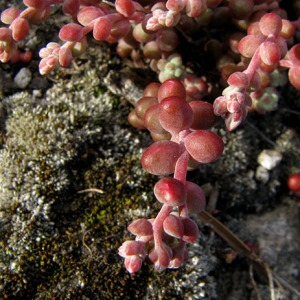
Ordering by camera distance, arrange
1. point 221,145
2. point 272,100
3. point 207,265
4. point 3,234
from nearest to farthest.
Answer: point 221,145
point 3,234
point 207,265
point 272,100

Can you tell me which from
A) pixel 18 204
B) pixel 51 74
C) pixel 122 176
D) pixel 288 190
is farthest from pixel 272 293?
pixel 51 74

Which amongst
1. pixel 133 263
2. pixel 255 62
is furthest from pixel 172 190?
pixel 255 62

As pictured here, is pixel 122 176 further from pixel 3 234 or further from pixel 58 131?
pixel 3 234

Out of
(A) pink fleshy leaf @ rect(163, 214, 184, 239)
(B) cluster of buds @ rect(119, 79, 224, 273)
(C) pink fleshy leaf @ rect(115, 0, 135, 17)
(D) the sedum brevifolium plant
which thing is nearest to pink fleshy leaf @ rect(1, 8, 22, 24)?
(D) the sedum brevifolium plant

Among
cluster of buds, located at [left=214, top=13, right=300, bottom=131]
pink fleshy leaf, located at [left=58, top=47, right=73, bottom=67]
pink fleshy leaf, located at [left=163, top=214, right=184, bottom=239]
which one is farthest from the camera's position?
pink fleshy leaf, located at [left=58, top=47, right=73, bottom=67]

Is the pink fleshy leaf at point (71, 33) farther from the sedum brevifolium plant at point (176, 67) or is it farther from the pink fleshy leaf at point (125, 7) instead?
the pink fleshy leaf at point (125, 7)


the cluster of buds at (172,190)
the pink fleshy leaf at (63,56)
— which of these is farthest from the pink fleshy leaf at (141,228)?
the pink fleshy leaf at (63,56)

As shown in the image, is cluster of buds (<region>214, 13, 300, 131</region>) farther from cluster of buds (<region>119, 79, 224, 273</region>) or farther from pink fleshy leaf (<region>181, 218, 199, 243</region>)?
pink fleshy leaf (<region>181, 218, 199, 243</region>)

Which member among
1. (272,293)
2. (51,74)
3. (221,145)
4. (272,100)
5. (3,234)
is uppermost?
(221,145)
